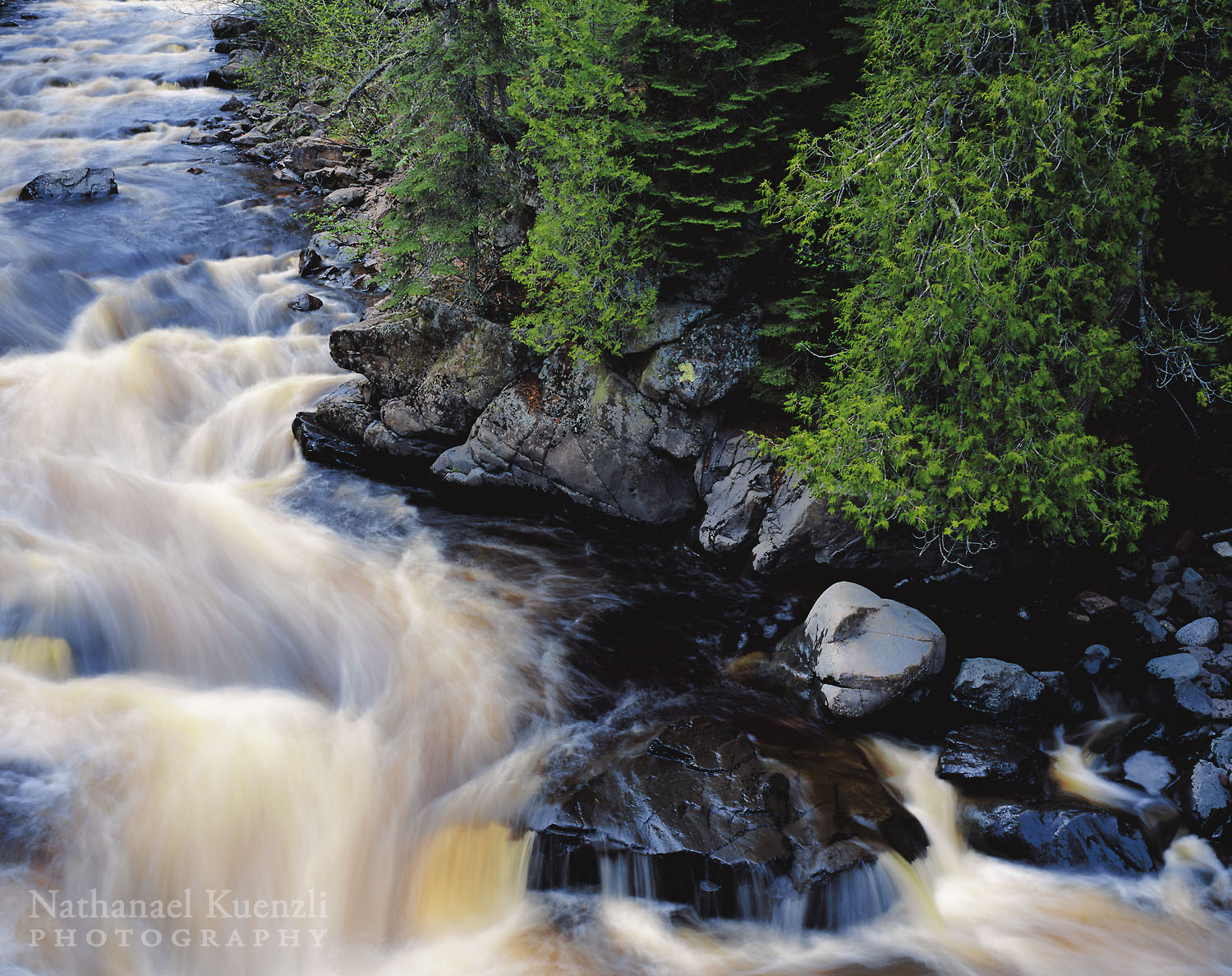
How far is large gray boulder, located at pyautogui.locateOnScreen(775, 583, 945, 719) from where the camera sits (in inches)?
247

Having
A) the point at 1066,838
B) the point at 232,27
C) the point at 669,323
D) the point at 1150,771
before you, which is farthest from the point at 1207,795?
the point at 232,27

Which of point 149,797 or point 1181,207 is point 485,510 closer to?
point 149,797

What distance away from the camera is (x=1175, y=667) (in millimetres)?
6469

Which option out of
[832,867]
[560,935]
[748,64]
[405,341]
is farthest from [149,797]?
[748,64]

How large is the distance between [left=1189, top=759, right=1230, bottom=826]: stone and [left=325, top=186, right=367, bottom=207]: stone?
16240 millimetres

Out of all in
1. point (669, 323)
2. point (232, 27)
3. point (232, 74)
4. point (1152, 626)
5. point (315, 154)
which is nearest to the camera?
point (1152, 626)

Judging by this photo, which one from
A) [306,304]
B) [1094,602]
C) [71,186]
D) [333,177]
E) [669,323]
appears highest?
[333,177]

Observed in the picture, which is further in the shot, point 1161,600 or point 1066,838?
point 1161,600

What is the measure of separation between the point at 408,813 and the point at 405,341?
592 cm

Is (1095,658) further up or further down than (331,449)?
further down

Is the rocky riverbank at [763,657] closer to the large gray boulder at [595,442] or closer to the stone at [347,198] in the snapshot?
the large gray boulder at [595,442]

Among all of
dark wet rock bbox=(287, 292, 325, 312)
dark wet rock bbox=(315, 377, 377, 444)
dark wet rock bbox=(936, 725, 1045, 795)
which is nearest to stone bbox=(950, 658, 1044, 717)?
dark wet rock bbox=(936, 725, 1045, 795)

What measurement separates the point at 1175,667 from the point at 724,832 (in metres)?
4.50

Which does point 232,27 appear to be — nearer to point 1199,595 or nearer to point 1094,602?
point 1094,602
